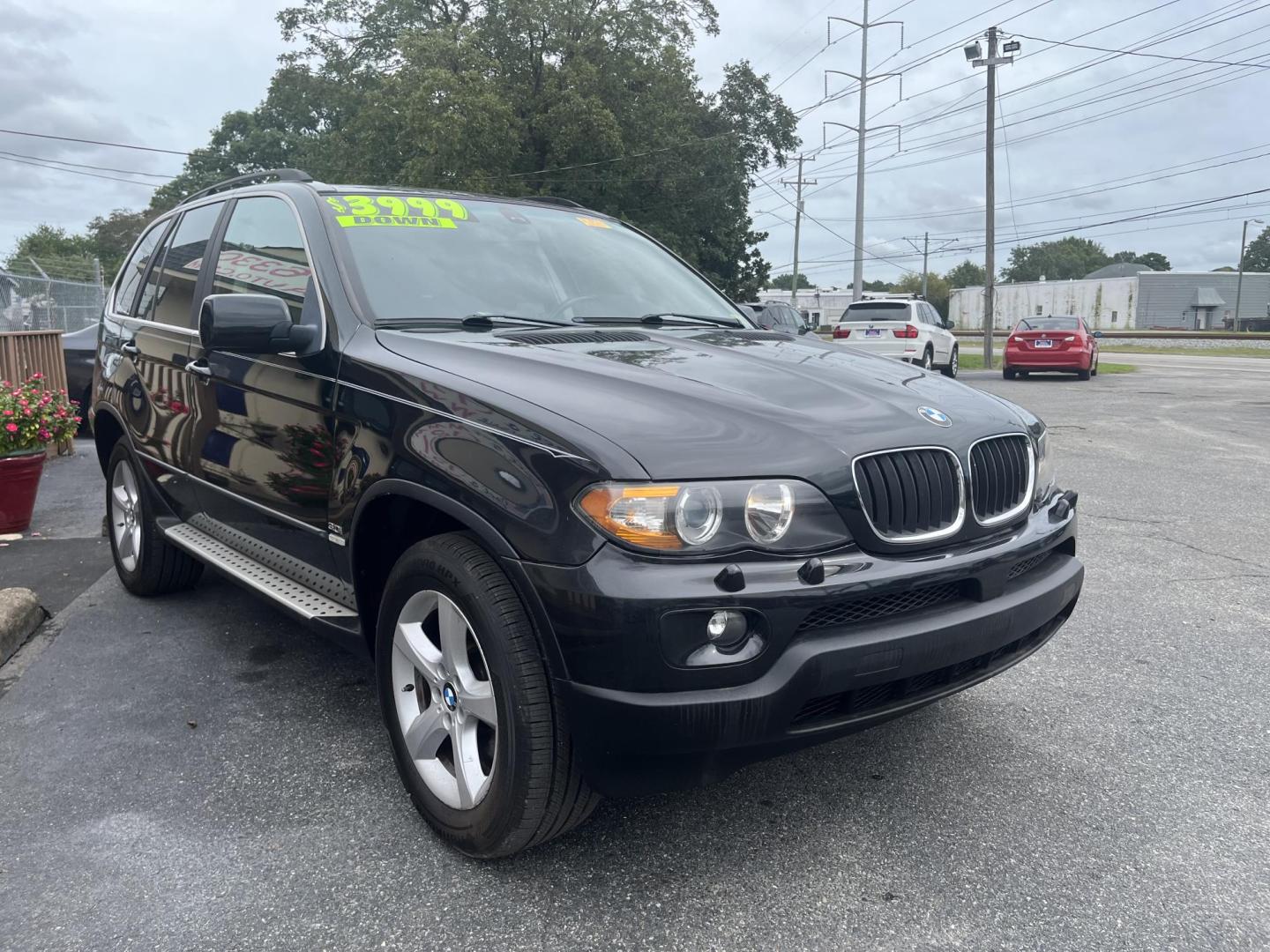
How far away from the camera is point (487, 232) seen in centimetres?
373

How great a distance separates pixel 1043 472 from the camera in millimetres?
3016

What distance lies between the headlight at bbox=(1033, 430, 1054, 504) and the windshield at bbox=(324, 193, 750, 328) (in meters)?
1.42

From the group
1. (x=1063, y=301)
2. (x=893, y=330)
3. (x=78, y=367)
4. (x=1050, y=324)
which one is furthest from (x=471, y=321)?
(x=1063, y=301)

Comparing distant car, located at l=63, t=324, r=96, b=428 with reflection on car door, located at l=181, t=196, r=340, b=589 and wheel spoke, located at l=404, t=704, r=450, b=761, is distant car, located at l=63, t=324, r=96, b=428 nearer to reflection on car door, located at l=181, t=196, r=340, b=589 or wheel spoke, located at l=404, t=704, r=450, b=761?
reflection on car door, located at l=181, t=196, r=340, b=589

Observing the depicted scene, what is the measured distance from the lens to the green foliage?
11269 centimetres

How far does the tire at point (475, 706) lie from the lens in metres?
2.27

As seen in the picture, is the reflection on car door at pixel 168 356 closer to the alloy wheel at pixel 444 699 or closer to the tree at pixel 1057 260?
the alloy wheel at pixel 444 699

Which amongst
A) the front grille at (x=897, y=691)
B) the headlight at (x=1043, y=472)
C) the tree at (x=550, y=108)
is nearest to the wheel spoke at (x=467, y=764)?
the front grille at (x=897, y=691)

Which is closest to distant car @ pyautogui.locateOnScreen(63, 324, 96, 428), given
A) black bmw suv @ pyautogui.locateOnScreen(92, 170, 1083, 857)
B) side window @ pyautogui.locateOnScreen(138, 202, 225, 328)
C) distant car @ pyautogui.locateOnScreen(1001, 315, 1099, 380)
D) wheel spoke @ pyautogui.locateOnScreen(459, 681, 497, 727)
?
side window @ pyautogui.locateOnScreen(138, 202, 225, 328)

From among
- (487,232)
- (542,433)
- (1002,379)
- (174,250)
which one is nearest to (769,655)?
(542,433)

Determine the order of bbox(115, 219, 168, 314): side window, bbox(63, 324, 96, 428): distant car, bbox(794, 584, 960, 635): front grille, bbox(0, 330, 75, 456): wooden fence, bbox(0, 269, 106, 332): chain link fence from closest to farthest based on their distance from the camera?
1. bbox(794, 584, 960, 635): front grille
2. bbox(115, 219, 168, 314): side window
3. bbox(0, 330, 75, 456): wooden fence
4. bbox(63, 324, 96, 428): distant car
5. bbox(0, 269, 106, 332): chain link fence

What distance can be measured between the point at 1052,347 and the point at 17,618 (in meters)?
19.8

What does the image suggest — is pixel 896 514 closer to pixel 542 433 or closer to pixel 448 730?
pixel 542 433

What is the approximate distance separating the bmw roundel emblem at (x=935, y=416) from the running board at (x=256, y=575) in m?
1.74
